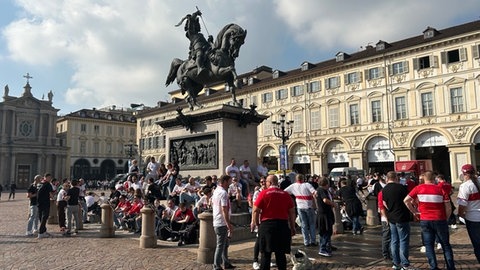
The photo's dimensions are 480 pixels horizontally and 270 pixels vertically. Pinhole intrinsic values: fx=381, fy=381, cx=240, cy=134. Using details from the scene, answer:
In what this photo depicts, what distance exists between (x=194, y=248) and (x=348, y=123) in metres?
38.6

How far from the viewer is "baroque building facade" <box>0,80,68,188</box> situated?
6750cm

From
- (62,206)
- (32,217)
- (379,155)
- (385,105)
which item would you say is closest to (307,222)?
(62,206)

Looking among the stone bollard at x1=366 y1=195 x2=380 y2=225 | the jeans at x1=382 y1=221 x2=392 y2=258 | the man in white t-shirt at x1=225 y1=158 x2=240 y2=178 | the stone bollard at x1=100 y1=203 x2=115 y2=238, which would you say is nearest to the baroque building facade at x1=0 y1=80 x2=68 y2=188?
the stone bollard at x1=100 y1=203 x2=115 y2=238

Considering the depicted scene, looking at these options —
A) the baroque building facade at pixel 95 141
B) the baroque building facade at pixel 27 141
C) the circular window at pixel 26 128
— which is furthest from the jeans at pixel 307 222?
the baroque building facade at pixel 95 141

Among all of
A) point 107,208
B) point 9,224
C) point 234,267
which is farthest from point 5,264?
point 9,224

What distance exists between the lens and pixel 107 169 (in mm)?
84750

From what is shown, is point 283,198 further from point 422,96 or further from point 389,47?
point 389,47

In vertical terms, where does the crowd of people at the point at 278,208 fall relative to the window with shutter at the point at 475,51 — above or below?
below

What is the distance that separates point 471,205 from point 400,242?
4.61 ft

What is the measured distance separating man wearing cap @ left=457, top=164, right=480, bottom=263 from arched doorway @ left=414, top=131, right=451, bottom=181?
33.9 metres

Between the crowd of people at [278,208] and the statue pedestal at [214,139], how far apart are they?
79cm

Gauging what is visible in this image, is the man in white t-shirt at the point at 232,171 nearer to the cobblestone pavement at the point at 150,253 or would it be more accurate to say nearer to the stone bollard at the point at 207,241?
the cobblestone pavement at the point at 150,253

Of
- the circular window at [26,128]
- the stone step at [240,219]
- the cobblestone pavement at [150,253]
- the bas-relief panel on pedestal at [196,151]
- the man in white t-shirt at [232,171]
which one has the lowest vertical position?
the cobblestone pavement at [150,253]

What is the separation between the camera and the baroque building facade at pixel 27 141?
67500mm
